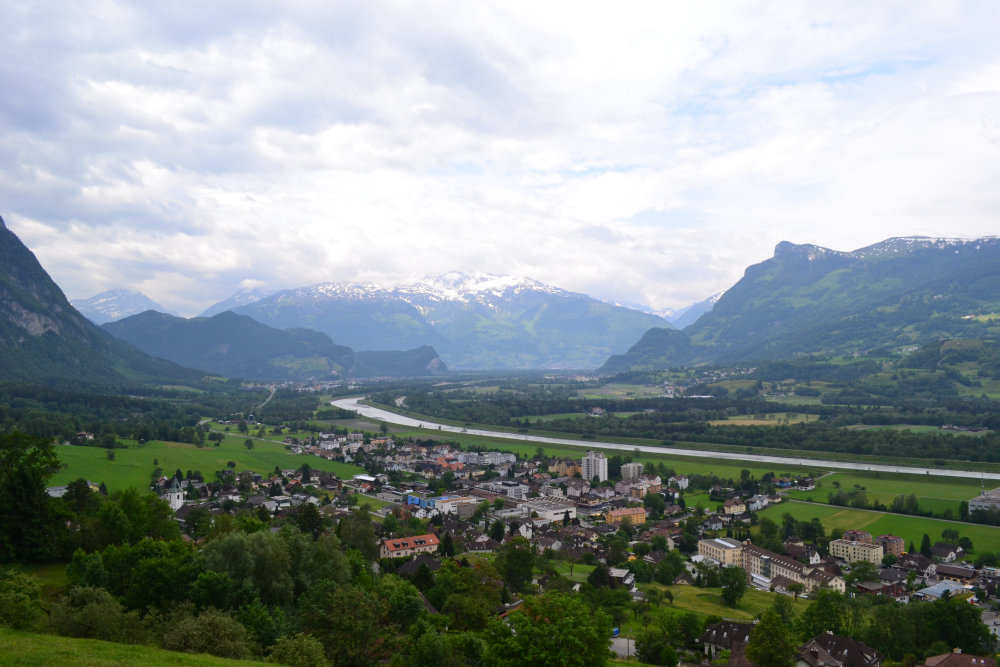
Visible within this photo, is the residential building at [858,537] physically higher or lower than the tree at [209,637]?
lower

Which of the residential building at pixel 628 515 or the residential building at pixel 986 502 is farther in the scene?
the residential building at pixel 628 515

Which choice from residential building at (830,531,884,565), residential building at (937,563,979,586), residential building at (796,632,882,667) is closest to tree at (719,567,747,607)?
residential building at (796,632,882,667)

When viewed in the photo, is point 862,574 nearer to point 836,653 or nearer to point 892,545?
point 892,545

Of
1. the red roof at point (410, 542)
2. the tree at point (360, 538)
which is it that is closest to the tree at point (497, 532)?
the red roof at point (410, 542)

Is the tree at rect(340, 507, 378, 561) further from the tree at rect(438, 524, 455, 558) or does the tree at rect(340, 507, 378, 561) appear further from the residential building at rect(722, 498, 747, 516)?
the residential building at rect(722, 498, 747, 516)

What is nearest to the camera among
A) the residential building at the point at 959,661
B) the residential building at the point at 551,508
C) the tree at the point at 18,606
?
the tree at the point at 18,606

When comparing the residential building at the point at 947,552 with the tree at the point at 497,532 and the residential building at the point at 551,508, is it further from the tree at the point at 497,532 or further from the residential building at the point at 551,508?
the tree at the point at 497,532
